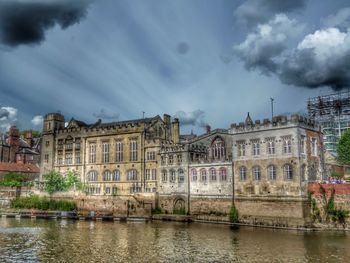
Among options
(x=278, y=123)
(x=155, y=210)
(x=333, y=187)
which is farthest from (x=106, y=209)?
(x=333, y=187)

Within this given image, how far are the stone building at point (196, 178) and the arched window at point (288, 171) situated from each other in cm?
828

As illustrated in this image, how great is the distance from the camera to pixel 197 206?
5850cm

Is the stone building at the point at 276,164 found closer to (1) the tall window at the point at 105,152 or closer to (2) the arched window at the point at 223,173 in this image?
(2) the arched window at the point at 223,173

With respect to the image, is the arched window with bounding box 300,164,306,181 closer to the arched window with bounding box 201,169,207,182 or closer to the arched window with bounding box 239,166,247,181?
the arched window with bounding box 239,166,247,181

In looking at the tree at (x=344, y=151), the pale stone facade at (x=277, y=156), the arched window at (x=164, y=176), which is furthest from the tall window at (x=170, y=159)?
the tree at (x=344, y=151)

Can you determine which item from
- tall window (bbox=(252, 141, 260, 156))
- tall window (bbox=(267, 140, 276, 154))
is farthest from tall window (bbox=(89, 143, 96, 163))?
tall window (bbox=(267, 140, 276, 154))

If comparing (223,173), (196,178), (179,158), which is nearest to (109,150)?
(179,158)

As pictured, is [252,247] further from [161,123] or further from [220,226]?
[161,123]

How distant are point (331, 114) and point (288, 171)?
51.5m

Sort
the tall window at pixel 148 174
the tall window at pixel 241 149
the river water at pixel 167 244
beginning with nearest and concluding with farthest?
the river water at pixel 167 244 → the tall window at pixel 241 149 → the tall window at pixel 148 174

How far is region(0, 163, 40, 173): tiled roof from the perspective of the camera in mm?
86438

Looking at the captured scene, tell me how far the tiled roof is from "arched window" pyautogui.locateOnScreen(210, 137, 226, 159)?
152 ft

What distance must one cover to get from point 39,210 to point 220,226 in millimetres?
35040

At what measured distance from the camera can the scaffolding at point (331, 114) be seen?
301 ft
